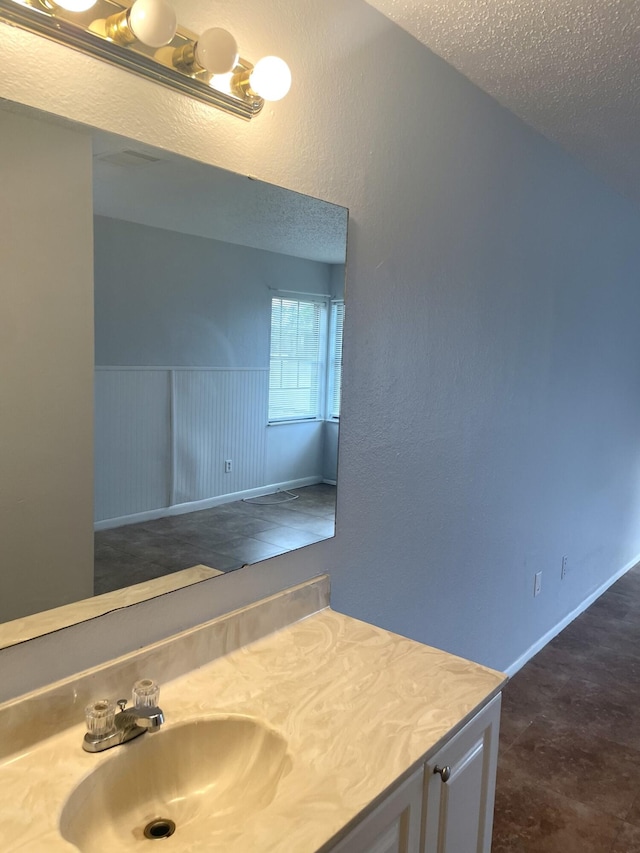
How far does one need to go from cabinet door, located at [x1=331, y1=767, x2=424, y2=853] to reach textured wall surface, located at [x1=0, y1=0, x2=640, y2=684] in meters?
0.59

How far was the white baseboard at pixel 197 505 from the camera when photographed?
1357mm

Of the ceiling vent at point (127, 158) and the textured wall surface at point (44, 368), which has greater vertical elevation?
the ceiling vent at point (127, 158)

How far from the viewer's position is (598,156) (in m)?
2.98

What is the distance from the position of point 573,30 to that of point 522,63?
0.23 m

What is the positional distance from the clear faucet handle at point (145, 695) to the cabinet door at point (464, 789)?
20.9 inches

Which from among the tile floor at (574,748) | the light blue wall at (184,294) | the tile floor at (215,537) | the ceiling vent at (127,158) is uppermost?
the ceiling vent at (127,158)

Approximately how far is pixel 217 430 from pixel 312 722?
2.29 ft

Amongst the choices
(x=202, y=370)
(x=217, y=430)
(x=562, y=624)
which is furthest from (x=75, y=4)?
(x=562, y=624)

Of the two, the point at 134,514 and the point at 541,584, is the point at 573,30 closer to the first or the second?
the point at 134,514

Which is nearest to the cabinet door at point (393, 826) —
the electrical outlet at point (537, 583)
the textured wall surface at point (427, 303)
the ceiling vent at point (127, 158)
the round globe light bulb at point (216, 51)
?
the textured wall surface at point (427, 303)

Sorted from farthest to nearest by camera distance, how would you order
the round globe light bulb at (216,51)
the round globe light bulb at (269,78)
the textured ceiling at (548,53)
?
the textured ceiling at (548,53)
the round globe light bulb at (269,78)
the round globe light bulb at (216,51)

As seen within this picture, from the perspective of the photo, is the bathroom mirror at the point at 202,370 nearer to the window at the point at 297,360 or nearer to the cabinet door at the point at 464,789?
the window at the point at 297,360

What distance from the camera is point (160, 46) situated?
3.84ft

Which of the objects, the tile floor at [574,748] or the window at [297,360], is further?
the tile floor at [574,748]
